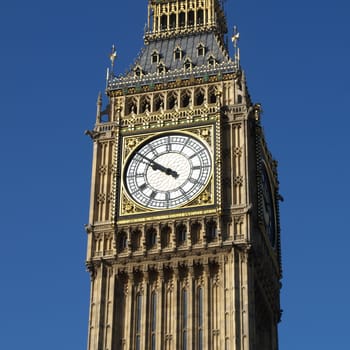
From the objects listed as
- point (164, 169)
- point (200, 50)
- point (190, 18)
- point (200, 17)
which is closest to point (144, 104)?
point (200, 50)

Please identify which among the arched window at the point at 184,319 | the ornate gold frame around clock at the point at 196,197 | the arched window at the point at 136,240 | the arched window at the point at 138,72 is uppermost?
the arched window at the point at 138,72

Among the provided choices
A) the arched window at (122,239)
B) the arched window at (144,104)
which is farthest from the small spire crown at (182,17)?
the arched window at (122,239)

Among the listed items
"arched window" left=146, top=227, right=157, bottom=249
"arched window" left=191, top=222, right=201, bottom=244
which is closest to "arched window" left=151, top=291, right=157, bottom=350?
"arched window" left=146, top=227, right=157, bottom=249

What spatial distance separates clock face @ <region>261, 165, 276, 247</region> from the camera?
59.1 meters

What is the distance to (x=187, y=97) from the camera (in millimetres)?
60562

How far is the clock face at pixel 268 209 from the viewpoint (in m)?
59.1

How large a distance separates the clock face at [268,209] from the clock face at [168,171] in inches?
146

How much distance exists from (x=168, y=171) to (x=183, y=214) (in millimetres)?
2626

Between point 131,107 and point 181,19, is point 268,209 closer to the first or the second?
point 131,107

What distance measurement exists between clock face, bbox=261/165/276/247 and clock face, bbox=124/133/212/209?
3.71 metres

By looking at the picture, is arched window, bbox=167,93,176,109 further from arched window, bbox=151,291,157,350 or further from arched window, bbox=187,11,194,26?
arched window, bbox=151,291,157,350

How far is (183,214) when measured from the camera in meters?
56.1

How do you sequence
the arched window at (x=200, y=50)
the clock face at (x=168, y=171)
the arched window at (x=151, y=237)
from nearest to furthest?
the arched window at (x=151, y=237) < the clock face at (x=168, y=171) < the arched window at (x=200, y=50)

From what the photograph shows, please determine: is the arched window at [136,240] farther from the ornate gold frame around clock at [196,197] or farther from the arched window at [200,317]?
the arched window at [200,317]
